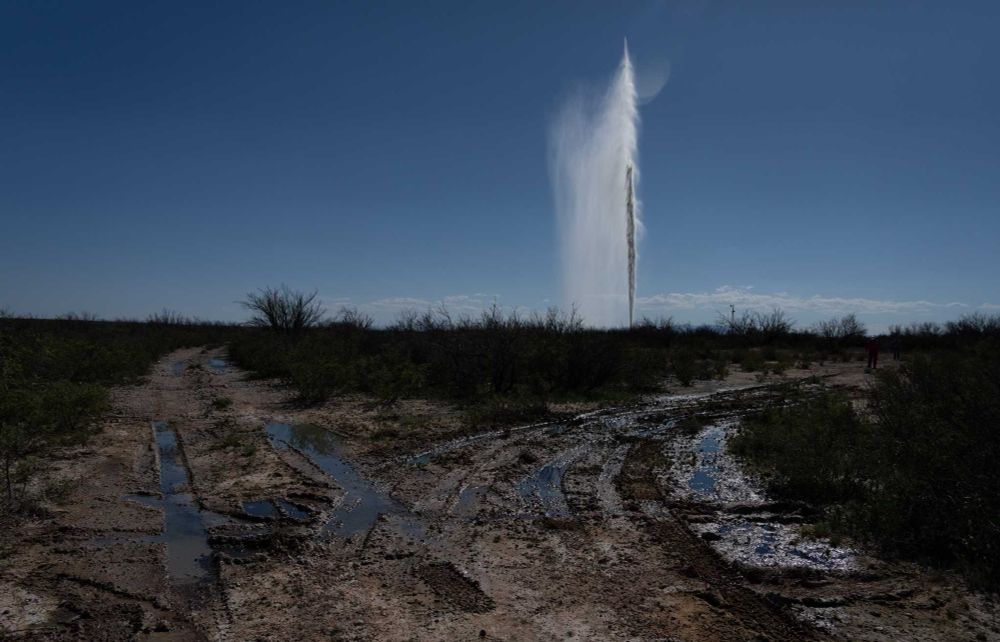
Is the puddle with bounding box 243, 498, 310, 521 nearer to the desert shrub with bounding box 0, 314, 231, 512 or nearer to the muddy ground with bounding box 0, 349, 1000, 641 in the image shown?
the muddy ground with bounding box 0, 349, 1000, 641

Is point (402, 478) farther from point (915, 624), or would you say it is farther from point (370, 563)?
point (915, 624)

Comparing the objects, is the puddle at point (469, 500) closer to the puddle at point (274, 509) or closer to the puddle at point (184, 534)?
the puddle at point (274, 509)

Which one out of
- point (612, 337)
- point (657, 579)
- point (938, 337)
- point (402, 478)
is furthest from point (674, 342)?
point (657, 579)

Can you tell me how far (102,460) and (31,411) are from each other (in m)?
1.21

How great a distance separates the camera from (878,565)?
546cm

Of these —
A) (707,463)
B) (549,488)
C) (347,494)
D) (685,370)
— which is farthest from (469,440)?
(685,370)

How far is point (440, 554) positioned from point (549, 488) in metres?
2.83

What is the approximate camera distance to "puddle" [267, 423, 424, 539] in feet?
22.6

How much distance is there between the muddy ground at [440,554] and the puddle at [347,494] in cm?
4

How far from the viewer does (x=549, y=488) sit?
8531 millimetres

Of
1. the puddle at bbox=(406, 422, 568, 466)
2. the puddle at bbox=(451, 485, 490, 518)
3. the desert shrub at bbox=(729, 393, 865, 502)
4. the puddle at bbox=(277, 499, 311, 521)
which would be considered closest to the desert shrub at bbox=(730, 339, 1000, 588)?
the desert shrub at bbox=(729, 393, 865, 502)

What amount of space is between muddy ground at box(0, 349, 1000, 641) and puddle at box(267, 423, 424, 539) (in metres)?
0.04

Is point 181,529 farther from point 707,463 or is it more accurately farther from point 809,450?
point 809,450

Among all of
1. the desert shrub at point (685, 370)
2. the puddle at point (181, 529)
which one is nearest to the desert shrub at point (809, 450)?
the puddle at point (181, 529)
